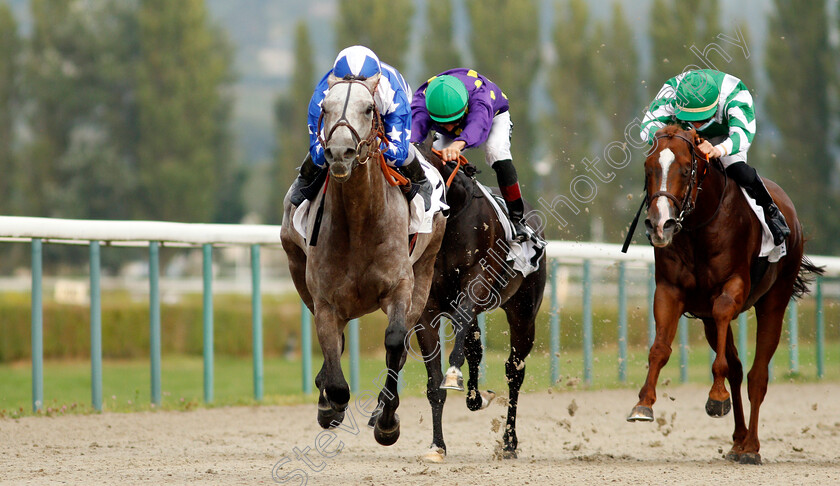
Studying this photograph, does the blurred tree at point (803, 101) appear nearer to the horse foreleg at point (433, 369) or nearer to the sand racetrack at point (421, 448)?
the sand racetrack at point (421, 448)

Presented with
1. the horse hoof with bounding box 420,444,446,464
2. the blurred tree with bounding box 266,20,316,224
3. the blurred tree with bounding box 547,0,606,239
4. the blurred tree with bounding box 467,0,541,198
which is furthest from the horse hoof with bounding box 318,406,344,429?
the blurred tree with bounding box 266,20,316,224

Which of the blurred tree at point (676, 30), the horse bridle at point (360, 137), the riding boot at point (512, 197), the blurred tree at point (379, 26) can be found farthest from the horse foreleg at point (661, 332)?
the blurred tree at point (379, 26)

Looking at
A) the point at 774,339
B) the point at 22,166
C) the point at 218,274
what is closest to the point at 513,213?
the point at 774,339

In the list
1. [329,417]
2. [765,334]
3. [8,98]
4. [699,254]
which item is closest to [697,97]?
[699,254]

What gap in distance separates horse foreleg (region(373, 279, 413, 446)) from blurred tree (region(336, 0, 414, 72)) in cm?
2712

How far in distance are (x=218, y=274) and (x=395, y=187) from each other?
3831cm

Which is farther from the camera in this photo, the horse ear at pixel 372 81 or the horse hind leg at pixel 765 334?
the horse hind leg at pixel 765 334

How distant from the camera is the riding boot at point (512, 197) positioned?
7109 mm

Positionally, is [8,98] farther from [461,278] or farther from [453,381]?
[453,381]

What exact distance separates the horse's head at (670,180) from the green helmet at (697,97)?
0.50 m

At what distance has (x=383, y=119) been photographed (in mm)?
5488

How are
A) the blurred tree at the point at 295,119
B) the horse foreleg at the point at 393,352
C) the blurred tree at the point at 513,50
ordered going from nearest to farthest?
the horse foreleg at the point at 393,352 < the blurred tree at the point at 513,50 < the blurred tree at the point at 295,119

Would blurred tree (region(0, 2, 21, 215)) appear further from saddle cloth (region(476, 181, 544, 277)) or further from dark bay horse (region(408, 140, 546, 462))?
dark bay horse (region(408, 140, 546, 462))

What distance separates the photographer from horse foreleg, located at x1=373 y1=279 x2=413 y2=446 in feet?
17.9
